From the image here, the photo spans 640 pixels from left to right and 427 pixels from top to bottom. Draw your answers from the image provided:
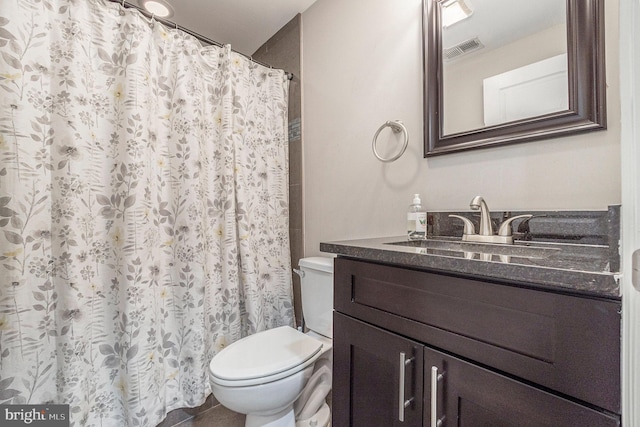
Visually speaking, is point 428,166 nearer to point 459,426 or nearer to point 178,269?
point 459,426

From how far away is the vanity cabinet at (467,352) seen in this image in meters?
0.43

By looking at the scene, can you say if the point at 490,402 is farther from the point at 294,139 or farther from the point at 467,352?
the point at 294,139

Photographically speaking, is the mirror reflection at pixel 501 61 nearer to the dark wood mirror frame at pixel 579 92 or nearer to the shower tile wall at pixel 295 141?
the dark wood mirror frame at pixel 579 92

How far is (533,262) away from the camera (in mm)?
513

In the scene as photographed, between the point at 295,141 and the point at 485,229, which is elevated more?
the point at 295,141

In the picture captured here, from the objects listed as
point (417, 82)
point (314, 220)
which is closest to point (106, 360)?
point (314, 220)

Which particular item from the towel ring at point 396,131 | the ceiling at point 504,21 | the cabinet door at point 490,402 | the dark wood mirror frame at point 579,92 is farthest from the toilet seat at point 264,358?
the ceiling at point 504,21

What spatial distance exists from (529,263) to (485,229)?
43cm

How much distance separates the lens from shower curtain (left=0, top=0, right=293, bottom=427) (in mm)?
990

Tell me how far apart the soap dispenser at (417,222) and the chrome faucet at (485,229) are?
13 cm

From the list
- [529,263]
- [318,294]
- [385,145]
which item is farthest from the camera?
[318,294]

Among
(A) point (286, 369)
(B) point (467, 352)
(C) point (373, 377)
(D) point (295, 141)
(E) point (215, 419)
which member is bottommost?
(E) point (215, 419)

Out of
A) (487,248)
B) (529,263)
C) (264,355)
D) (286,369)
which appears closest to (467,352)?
(529,263)

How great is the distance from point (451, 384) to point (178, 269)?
4.07ft
